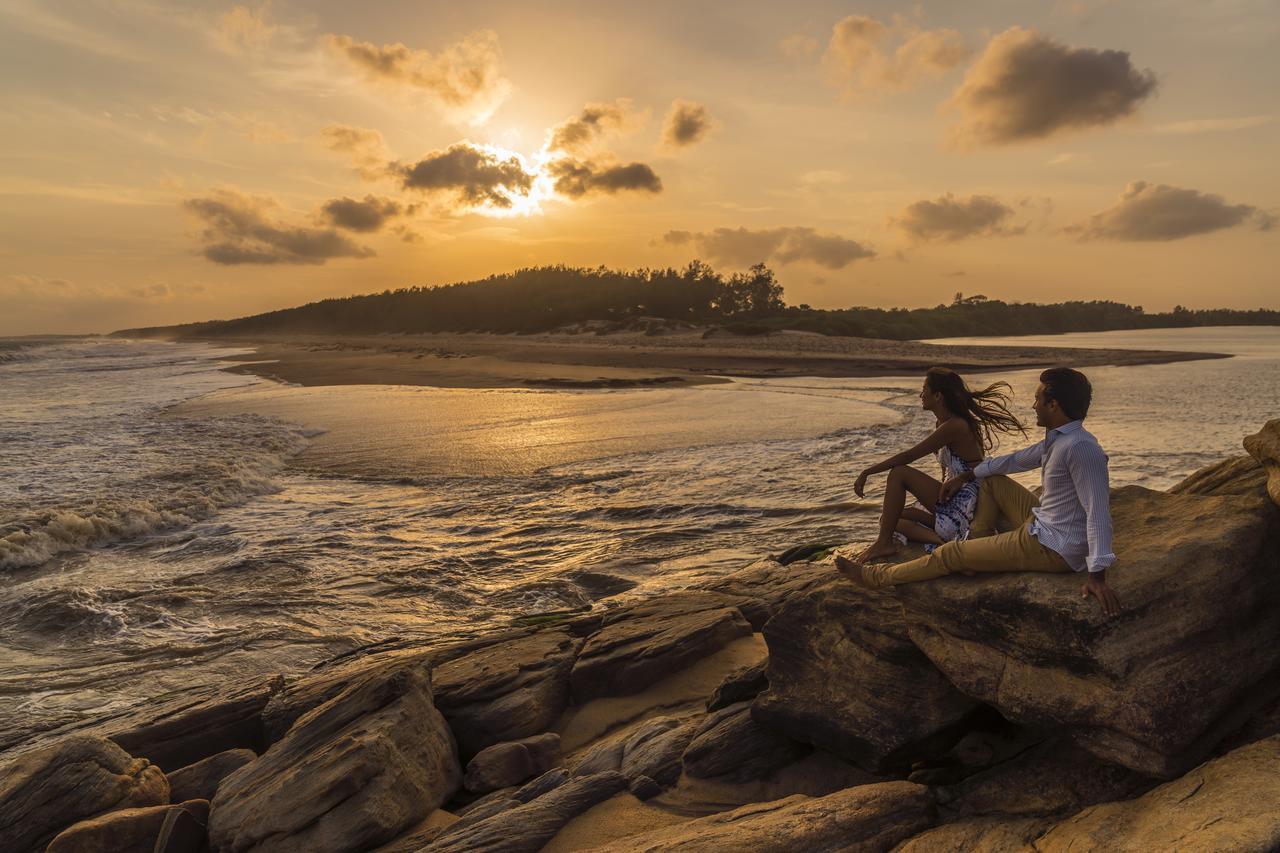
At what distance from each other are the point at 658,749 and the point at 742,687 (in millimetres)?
822

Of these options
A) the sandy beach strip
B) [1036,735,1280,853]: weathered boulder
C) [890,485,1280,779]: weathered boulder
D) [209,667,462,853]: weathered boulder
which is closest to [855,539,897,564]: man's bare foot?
[890,485,1280,779]: weathered boulder

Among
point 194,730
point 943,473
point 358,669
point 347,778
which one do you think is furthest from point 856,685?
point 194,730

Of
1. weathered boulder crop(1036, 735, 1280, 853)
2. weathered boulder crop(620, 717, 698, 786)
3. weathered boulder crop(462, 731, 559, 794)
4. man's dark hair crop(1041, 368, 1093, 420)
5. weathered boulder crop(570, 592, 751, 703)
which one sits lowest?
weathered boulder crop(462, 731, 559, 794)

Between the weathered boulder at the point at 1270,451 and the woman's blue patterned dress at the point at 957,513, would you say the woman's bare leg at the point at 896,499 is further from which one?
the weathered boulder at the point at 1270,451

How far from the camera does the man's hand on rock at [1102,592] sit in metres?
3.88

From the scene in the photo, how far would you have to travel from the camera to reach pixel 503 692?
619 cm

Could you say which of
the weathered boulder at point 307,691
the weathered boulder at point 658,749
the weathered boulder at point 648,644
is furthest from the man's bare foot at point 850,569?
the weathered boulder at point 307,691

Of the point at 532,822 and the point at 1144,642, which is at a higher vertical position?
the point at 1144,642

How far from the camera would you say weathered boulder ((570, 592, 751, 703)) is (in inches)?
250

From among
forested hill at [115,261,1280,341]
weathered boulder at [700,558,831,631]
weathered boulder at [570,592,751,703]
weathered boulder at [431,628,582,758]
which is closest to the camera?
weathered boulder at [431,628,582,758]

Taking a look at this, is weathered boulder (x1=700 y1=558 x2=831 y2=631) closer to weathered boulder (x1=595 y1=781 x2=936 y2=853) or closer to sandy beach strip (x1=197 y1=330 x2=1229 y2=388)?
weathered boulder (x1=595 y1=781 x2=936 y2=853)

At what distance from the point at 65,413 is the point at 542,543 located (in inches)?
980

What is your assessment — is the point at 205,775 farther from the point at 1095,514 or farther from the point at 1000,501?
the point at 1095,514

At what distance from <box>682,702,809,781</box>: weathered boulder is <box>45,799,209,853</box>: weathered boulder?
11.3 feet
